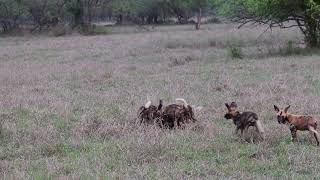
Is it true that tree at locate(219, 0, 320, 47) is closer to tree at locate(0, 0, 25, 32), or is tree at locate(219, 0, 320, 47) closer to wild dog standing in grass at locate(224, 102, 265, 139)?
wild dog standing in grass at locate(224, 102, 265, 139)

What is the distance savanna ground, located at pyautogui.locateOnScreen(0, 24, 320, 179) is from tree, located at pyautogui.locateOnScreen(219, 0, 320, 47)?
2.38 m

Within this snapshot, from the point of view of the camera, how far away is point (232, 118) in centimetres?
884

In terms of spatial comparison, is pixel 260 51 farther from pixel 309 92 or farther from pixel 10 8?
pixel 10 8

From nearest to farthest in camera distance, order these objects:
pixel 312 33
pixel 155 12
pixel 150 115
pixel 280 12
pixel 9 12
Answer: pixel 150 115 < pixel 280 12 < pixel 312 33 < pixel 9 12 < pixel 155 12

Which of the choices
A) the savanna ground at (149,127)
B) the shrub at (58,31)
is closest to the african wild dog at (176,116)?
the savanna ground at (149,127)

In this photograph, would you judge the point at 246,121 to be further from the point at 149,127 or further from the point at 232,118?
the point at 149,127

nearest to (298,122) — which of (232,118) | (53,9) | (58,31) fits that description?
(232,118)

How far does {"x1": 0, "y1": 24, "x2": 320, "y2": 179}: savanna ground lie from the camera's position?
7227 millimetres

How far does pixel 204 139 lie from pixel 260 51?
1661 centimetres

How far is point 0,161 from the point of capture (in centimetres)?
762

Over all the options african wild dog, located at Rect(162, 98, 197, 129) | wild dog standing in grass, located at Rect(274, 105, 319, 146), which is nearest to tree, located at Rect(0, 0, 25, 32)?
african wild dog, located at Rect(162, 98, 197, 129)

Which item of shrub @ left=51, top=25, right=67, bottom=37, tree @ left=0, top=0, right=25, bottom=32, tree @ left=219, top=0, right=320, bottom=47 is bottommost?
shrub @ left=51, top=25, right=67, bottom=37

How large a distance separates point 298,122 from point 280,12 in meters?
16.1

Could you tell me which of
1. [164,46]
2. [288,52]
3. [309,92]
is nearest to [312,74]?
[309,92]
